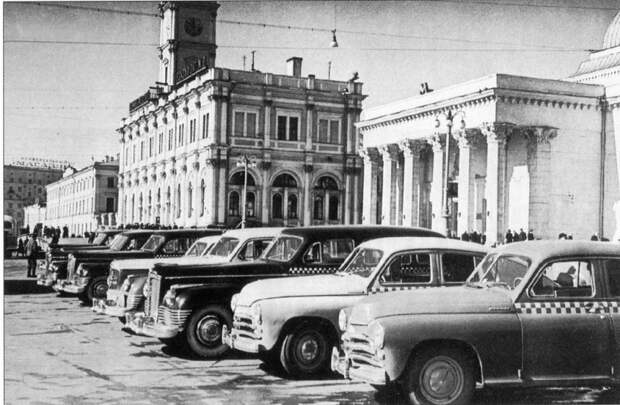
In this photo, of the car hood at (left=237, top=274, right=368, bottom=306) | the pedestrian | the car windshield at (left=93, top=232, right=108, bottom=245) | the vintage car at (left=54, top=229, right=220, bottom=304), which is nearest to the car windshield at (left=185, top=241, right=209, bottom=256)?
the vintage car at (left=54, top=229, right=220, bottom=304)

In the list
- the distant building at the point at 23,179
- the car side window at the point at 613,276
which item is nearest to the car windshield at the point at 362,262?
the car side window at the point at 613,276

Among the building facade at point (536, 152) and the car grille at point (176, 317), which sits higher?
the building facade at point (536, 152)

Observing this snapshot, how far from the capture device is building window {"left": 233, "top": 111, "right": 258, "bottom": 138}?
44188mm

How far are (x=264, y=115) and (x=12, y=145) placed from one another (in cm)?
3524

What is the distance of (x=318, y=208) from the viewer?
4591 centimetres

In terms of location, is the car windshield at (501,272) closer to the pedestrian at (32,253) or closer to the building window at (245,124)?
the pedestrian at (32,253)

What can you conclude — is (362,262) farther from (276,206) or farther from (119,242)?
(276,206)

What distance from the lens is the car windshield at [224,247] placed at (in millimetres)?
11313

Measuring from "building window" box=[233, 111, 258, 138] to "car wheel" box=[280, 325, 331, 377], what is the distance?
1449 inches

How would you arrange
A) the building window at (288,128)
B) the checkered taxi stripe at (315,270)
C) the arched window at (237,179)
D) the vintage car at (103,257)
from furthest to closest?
1. the building window at (288,128)
2. the arched window at (237,179)
3. the vintage car at (103,257)
4. the checkered taxi stripe at (315,270)

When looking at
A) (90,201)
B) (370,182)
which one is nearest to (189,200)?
(90,201)

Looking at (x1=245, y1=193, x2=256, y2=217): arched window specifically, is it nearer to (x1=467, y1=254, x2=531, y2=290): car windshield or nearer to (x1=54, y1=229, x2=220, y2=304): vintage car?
(x1=54, y1=229, x2=220, y2=304): vintage car

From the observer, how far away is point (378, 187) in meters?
43.8

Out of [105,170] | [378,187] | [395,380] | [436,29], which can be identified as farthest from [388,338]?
[105,170]
